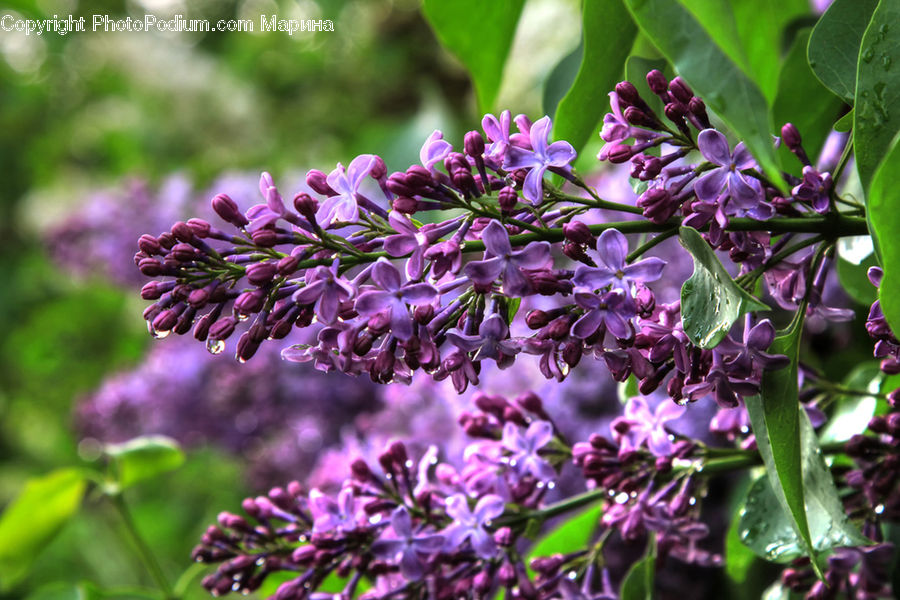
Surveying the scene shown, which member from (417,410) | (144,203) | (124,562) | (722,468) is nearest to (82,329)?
(124,562)

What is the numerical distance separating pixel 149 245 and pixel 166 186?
86 cm

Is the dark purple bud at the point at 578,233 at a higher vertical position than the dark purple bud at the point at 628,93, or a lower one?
lower

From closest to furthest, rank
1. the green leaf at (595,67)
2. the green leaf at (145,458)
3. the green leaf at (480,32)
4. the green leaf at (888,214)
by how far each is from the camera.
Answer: the green leaf at (888,214) < the green leaf at (595,67) < the green leaf at (480,32) < the green leaf at (145,458)

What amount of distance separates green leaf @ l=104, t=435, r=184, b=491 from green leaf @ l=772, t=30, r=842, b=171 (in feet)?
1.47

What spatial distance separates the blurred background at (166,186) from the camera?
1.11 metres

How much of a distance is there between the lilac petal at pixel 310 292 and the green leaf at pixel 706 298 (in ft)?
0.38

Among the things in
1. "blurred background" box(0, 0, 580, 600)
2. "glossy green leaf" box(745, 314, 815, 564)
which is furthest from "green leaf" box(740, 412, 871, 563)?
"blurred background" box(0, 0, 580, 600)

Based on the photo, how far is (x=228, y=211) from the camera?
340mm

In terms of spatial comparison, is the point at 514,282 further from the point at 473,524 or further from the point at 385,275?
the point at 473,524

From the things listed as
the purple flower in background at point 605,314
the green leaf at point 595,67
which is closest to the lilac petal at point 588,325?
the purple flower in background at point 605,314

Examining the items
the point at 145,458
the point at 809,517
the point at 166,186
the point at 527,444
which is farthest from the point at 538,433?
the point at 166,186

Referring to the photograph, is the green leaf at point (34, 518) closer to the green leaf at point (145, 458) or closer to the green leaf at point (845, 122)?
the green leaf at point (145, 458)

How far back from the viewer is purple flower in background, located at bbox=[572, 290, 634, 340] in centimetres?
29

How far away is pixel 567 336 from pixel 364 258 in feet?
0.24
